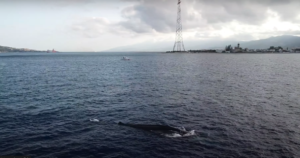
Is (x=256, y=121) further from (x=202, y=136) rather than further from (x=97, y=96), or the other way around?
(x=97, y=96)

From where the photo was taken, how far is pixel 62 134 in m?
29.2

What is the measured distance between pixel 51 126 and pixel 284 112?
40645 millimetres

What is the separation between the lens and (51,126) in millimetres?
31859

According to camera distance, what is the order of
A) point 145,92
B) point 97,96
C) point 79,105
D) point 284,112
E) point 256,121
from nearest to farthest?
point 256,121, point 284,112, point 79,105, point 97,96, point 145,92

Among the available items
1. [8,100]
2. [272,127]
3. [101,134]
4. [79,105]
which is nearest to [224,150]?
[272,127]

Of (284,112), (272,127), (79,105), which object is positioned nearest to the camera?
(272,127)

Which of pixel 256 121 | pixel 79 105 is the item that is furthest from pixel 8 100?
pixel 256 121

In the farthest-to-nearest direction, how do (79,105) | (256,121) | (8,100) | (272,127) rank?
(8,100) → (79,105) → (256,121) → (272,127)

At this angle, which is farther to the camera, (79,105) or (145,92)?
(145,92)

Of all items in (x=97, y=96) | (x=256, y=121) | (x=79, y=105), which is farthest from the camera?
(x=97, y=96)

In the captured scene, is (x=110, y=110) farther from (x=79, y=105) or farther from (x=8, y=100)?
(x=8, y=100)

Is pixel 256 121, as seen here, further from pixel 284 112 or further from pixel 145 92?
pixel 145 92

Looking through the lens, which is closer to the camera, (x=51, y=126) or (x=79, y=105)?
(x=51, y=126)

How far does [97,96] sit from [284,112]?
1596 inches
